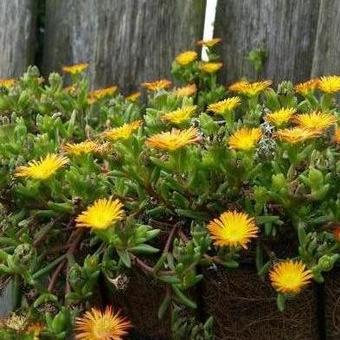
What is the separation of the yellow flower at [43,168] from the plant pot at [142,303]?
0.22 metres

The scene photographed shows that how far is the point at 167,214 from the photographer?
4.51 feet

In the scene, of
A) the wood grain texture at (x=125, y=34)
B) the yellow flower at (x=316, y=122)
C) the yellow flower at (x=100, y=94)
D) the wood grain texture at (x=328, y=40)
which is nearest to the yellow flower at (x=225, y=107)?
the yellow flower at (x=316, y=122)

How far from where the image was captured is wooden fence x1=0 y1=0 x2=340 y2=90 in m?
1.99

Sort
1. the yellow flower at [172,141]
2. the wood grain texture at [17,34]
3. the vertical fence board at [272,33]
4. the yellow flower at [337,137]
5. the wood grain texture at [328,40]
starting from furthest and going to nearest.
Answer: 1. the wood grain texture at [17,34]
2. the vertical fence board at [272,33]
3. the wood grain texture at [328,40]
4. the yellow flower at [337,137]
5. the yellow flower at [172,141]

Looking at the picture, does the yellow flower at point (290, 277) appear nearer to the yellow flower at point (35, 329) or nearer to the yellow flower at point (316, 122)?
the yellow flower at point (316, 122)

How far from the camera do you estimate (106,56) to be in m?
2.23

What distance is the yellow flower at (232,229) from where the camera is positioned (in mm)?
1196

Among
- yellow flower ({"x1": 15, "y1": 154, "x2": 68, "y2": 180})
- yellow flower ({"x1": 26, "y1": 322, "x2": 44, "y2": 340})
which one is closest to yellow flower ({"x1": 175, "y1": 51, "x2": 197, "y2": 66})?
yellow flower ({"x1": 15, "y1": 154, "x2": 68, "y2": 180})

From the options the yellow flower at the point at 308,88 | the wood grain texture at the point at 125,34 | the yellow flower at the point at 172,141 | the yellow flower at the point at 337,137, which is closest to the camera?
the yellow flower at the point at 172,141

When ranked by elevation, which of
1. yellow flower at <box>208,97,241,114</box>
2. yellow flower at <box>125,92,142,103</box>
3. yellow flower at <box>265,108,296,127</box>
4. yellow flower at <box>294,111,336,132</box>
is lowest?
yellow flower at <box>125,92,142,103</box>

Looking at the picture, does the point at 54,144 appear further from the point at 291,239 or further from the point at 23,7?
the point at 23,7

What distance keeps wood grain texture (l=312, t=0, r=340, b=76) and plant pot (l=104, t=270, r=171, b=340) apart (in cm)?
79

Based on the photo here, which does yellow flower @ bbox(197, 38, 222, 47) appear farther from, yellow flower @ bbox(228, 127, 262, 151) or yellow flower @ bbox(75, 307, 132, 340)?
yellow flower @ bbox(75, 307, 132, 340)

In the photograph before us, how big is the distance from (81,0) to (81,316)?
45.9 inches
